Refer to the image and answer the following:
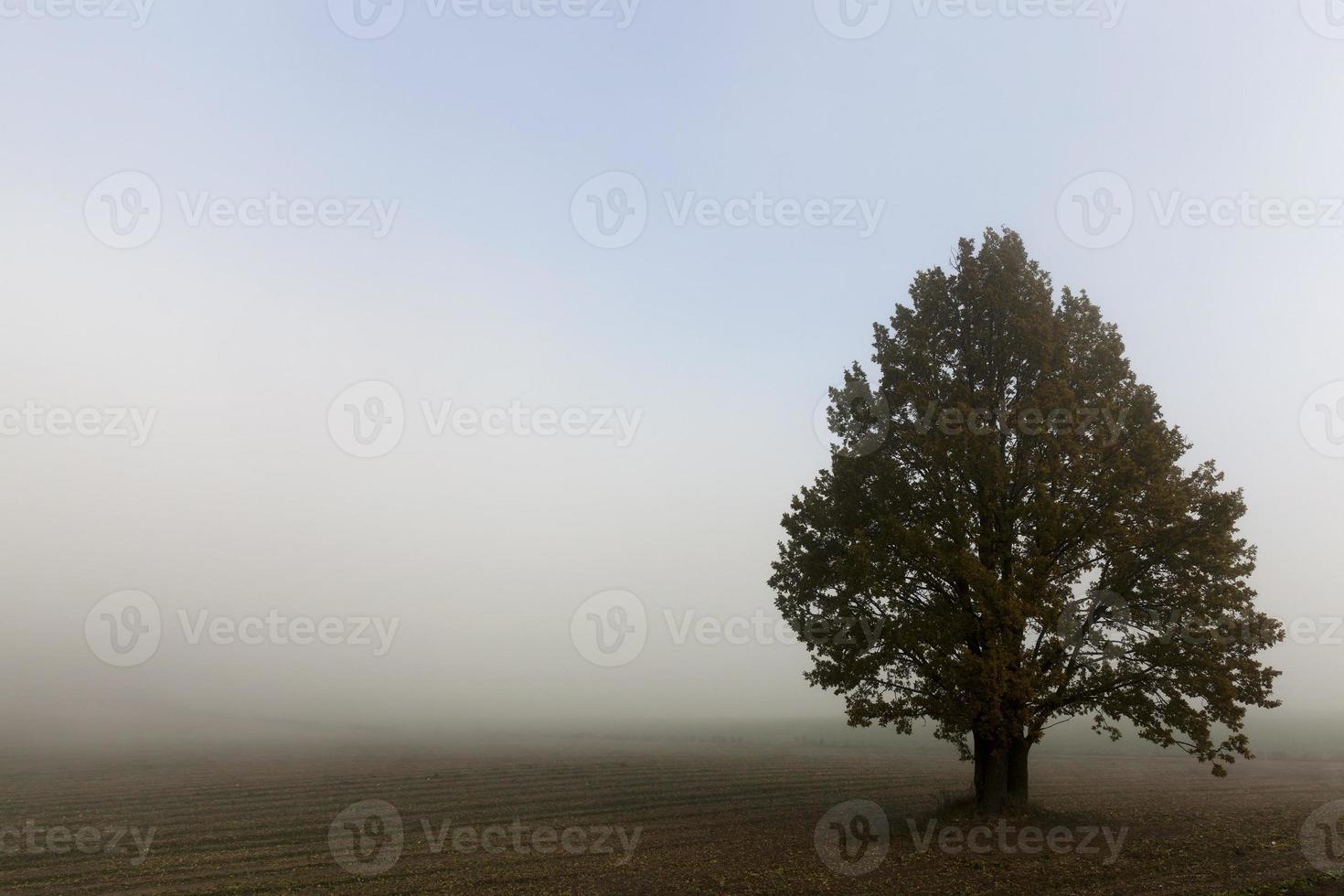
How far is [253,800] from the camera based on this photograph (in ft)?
103

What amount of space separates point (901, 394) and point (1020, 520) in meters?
5.05

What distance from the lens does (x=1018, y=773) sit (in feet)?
67.1

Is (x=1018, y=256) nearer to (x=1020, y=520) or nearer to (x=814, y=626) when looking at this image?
(x=1020, y=520)
